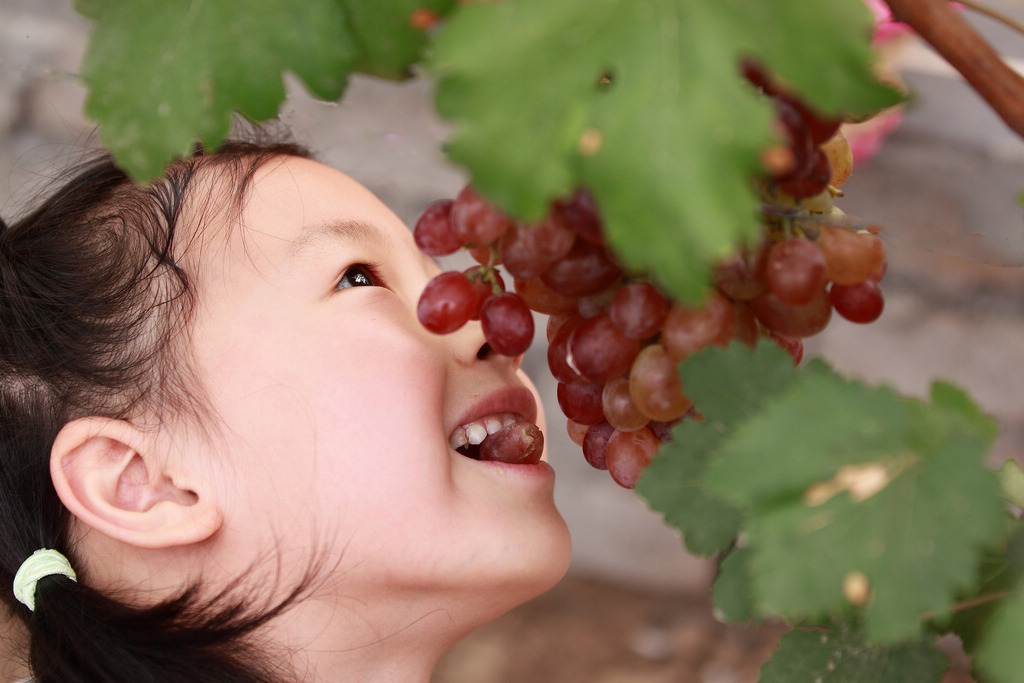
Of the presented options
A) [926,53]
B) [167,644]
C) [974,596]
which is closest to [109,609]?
[167,644]

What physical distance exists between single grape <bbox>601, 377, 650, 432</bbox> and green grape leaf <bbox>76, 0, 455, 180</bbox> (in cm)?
25

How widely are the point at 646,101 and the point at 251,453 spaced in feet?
1.71

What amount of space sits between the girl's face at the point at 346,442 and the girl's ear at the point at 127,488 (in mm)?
34

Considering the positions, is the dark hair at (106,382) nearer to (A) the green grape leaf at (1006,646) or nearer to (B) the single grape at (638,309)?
(B) the single grape at (638,309)

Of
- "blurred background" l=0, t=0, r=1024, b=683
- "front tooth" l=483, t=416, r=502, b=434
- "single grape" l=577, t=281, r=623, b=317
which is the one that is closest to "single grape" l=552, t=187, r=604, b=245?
"single grape" l=577, t=281, r=623, b=317

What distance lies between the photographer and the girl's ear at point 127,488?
70 cm

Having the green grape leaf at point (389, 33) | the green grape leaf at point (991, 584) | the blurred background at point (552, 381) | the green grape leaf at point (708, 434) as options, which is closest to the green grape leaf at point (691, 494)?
the green grape leaf at point (708, 434)

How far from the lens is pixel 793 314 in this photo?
0.45 meters

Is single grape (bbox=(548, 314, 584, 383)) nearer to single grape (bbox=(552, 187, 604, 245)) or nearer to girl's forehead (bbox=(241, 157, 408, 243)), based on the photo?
single grape (bbox=(552, 187, 604, 245))

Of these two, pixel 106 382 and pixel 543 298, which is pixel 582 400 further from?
pixel 106 382

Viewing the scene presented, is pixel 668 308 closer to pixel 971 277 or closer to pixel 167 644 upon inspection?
pixel 167 644

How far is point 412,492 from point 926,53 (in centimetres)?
63

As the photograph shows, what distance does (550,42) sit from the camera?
31 centimetres

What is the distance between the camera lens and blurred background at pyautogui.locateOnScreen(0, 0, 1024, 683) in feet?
4.44
